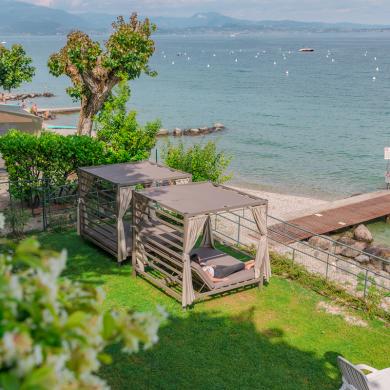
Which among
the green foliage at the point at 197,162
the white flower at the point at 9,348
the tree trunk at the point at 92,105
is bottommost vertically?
the green foliage at the point at 197,162

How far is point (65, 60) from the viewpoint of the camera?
75.3 feet

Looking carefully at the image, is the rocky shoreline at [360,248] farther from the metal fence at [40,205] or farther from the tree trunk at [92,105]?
the tree trunk at [92,105]

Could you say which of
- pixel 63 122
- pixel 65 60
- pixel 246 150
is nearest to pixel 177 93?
pixel 63 122

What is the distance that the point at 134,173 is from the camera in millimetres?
14727

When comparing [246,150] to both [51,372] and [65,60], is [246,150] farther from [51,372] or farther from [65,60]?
[51,372]

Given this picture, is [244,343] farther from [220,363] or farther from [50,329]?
[50,329]

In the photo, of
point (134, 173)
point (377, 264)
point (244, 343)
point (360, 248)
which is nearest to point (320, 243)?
point (360, 248)

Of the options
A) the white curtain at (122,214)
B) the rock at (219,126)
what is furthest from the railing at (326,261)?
the rock at (219,126)

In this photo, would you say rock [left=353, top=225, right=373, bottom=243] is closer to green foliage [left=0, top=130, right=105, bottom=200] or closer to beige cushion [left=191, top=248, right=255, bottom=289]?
beige cushion [left=191, top=248, right=255, bottom=289]

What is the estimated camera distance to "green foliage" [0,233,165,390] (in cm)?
206

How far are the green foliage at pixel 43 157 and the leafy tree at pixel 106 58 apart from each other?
13.5 feet

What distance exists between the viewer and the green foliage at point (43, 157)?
693 inches

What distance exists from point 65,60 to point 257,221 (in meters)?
14.1

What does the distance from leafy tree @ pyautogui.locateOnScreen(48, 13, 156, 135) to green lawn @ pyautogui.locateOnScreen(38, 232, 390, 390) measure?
36.3ft
